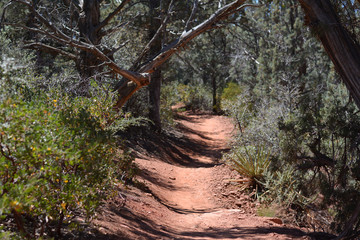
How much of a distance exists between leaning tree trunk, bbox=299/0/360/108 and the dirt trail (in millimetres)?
2632

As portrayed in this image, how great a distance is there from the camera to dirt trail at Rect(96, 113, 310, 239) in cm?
590

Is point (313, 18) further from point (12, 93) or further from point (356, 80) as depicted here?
point (12, 93)

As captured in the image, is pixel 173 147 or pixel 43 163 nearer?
pixel 43 163

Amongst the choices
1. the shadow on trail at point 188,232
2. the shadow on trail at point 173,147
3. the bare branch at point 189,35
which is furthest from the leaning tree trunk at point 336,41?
the shadow on trail at point 173,147

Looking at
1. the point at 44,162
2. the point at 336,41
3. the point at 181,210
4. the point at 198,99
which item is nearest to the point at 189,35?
the point at 336,41

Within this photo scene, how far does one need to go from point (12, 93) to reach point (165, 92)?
58.7 ft

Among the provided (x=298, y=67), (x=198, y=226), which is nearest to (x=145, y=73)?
(x=198, y=226)

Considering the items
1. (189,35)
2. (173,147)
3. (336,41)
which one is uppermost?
(189,35)

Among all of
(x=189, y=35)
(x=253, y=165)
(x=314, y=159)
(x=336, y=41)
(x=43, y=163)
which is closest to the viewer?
(x=43, y=163)

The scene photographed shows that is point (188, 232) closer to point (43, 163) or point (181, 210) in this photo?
point (181, 210)

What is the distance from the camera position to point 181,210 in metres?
8.20

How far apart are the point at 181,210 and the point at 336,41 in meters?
4.96

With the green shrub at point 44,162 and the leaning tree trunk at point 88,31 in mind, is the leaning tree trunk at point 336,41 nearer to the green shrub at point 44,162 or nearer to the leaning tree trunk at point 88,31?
the green shrub at point 44,162

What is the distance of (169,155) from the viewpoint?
14.2 m
